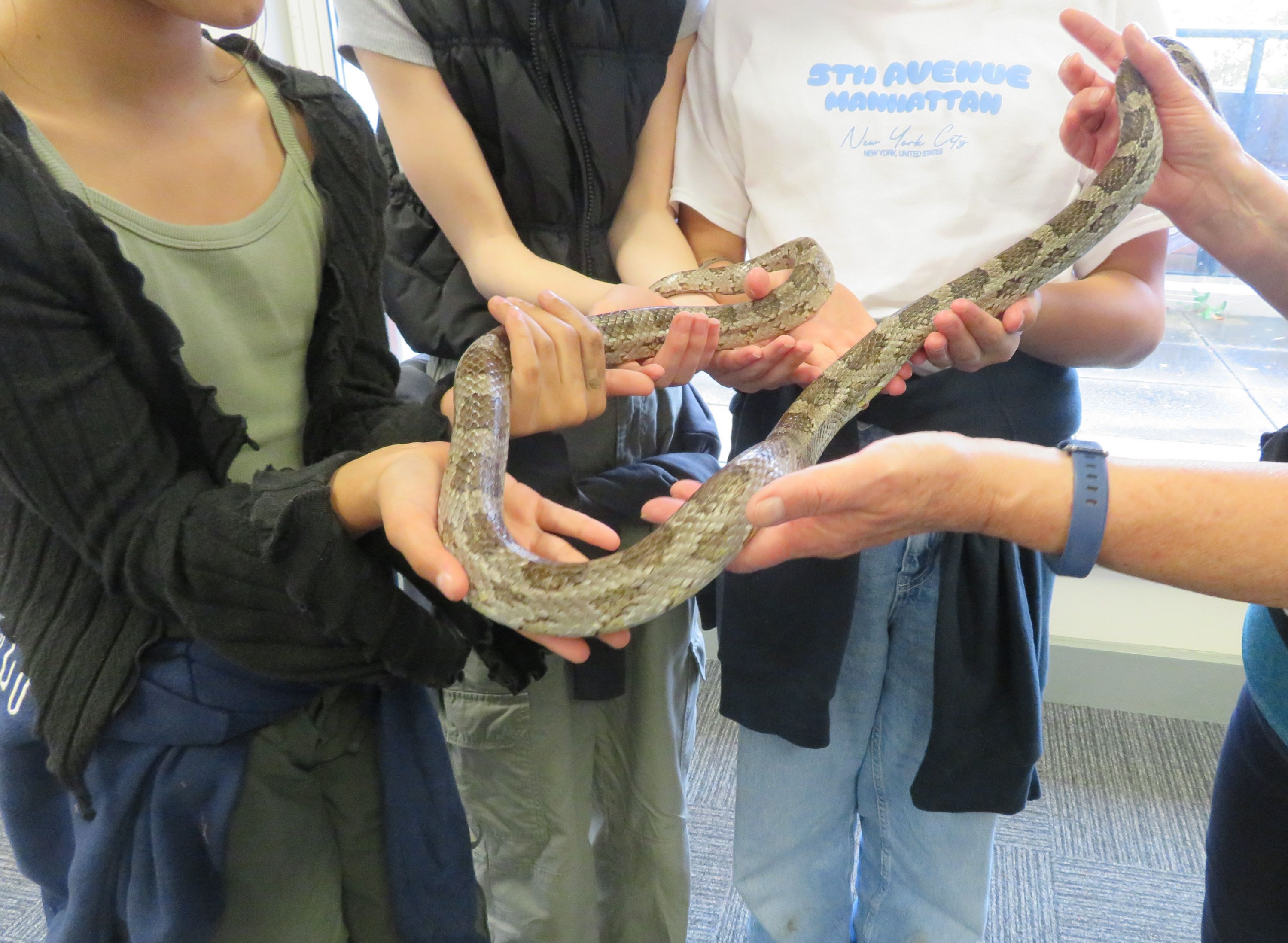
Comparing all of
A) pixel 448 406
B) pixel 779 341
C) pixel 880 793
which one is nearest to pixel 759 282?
pixel 779 341

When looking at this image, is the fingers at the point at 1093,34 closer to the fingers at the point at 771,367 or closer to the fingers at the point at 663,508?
the fingers at the point at 771,367

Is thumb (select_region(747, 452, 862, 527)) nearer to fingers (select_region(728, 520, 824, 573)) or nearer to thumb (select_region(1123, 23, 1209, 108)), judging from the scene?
fingers (select_region(728, 520, 824, 573))

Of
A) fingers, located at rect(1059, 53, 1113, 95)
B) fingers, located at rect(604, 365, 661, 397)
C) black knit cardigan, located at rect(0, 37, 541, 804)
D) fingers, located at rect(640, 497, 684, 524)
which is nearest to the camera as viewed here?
black knit cardigan, located at rect(0, 37, 541, 804)

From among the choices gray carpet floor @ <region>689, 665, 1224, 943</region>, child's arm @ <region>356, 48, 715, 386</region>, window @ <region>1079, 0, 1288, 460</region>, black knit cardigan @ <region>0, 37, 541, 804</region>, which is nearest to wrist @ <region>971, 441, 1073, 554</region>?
child's arm @ <region>356, 48, 715, 386</region>

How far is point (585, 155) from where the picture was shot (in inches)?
61.6

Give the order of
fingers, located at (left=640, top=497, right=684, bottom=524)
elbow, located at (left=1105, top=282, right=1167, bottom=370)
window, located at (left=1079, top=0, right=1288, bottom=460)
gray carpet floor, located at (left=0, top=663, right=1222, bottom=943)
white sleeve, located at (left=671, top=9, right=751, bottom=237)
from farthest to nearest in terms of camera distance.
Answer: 1. window, located at (left=1079, top=0, right=1288, bottom=460)
2. gray carpet floor, located at (left=0, top=663, right=1222, bottom=943)
3. white sleeve, located at (left=671, top=9, right=751, bottom=237)
4. elbow, located at (left=1105, top=282, right=1167, bottom=370)
5. fingers, located at (left=640, top=497, right=684, bottom=524)

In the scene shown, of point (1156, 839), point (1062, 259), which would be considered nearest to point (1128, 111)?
point (1062, 259)

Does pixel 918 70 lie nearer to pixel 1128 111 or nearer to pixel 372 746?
pixel 1128 111

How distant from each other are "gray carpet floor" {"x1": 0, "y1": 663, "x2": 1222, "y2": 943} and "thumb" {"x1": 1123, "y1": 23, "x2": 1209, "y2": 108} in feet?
7.08

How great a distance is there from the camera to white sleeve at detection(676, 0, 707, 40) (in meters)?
1.68

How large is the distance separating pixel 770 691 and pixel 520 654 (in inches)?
19.7

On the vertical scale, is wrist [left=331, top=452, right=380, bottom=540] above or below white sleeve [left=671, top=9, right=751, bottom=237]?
below

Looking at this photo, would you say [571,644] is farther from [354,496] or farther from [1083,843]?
[1083,843]

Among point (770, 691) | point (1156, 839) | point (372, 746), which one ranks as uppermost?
point (372, 746)
